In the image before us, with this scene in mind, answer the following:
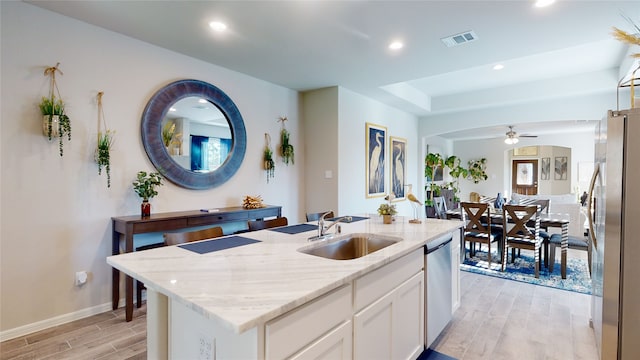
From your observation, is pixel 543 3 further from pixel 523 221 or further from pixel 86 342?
pixel 86 342

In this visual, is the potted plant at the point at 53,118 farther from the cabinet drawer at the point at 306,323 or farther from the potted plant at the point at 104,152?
the cabinet drawer at the point at 306,323

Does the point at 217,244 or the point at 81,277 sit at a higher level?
the point at 217,244

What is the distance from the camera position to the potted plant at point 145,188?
3000 millimetres

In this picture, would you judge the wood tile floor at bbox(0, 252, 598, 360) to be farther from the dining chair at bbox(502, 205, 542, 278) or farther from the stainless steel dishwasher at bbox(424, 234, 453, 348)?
the dining chair at bbox(502, 205, 542, 278)

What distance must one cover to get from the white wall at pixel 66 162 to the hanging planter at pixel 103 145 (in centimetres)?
4

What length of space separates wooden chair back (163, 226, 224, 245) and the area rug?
3.61 metres

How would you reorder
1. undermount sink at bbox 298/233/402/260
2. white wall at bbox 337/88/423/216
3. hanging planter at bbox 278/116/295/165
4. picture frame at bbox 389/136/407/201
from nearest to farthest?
1. undermount sink at bbox 298/233/402/260
2. hanging planter at bbox 278/116/295/165
3. white wall at bbox 337/88/423/216
4. picture frame at bbox 389/136/407/201

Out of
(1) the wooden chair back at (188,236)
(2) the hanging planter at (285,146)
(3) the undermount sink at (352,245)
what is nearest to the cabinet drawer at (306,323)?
(3) the undermount sink at (352,245)

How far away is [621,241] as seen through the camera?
186 cm

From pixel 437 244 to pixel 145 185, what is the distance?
2.73 meters

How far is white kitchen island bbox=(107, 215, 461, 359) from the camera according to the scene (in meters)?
1.07

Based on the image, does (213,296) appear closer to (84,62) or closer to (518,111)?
(84,62)

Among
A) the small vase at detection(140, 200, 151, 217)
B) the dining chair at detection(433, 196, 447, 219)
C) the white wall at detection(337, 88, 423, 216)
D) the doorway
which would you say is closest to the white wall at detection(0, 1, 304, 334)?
the small vase at detection(140, 200, 151, 217)

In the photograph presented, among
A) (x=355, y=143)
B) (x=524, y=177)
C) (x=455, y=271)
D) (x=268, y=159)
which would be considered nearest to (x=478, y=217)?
(x=455, y=271)
